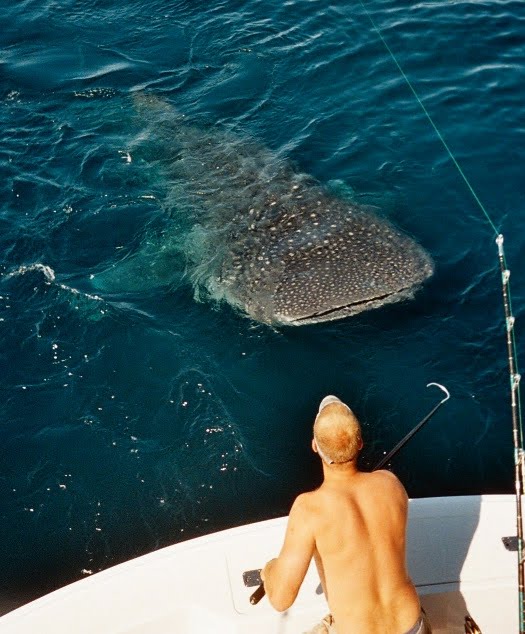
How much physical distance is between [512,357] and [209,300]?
3514 mm

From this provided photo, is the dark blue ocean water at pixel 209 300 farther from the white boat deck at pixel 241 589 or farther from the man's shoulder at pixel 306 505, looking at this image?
the man's shoulder at pixel 306 505

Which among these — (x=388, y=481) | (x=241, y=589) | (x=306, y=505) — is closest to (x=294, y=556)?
(x=306, y=505)

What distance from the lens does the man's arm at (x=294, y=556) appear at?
3.65 metres

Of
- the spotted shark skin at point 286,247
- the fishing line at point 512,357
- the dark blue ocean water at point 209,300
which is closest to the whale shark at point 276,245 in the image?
the spotted shark skin at point 286,247

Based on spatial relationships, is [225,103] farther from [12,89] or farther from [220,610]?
[220,610]

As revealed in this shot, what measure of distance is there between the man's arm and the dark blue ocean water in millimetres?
2284

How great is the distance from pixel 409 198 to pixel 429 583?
533 cm

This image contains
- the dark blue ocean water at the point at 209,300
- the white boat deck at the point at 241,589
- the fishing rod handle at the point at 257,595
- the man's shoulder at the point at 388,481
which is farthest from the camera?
the dark blue ocean water at the point at 209,300

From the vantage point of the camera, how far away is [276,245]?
7578 mm

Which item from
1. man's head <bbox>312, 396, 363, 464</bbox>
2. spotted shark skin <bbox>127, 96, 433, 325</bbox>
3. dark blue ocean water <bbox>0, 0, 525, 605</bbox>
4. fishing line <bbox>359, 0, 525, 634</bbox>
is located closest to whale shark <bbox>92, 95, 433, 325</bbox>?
spotted shark skin <bbox>127, 96, 433, 325</bbox>

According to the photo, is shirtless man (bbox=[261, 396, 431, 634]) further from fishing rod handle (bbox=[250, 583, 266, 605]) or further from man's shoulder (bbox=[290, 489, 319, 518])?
fishing rod handle (bbox=[250, 583, 266, 605])

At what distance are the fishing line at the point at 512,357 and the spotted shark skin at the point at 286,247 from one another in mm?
1151

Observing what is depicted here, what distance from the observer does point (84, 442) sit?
6555mm

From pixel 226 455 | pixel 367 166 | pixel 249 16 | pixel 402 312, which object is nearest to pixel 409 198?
pixel 367 166
